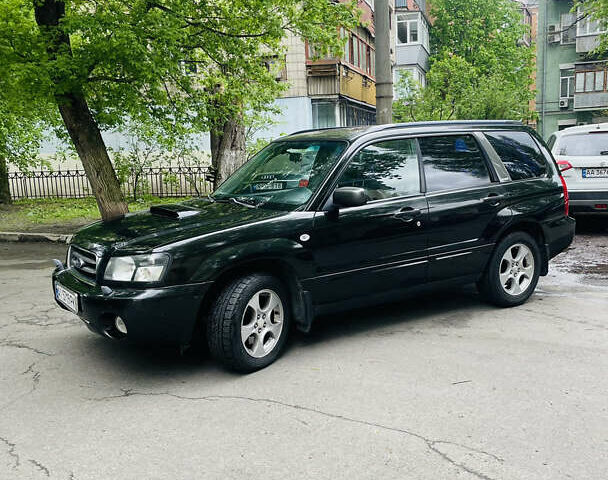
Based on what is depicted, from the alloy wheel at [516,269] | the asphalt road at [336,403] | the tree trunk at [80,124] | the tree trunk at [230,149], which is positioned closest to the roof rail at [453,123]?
the alloy wheel at [516,269]

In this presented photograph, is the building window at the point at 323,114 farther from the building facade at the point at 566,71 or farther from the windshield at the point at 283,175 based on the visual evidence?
the building facade at the point at 566,71

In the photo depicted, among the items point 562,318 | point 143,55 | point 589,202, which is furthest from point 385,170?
point 589,202

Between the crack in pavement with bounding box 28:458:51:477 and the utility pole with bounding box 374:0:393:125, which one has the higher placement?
the utility pole with bounding box 374:0:393:125

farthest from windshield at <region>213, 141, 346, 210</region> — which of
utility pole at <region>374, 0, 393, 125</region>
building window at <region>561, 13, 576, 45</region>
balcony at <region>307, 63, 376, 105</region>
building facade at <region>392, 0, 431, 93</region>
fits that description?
building window at <region>561, 13, 576, 45</region>

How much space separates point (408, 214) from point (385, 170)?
1.40 feet

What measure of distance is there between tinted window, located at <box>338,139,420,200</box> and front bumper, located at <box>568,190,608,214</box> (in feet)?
20.0

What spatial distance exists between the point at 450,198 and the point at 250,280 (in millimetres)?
2183

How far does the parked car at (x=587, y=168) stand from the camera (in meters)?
10.8

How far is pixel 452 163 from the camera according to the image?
20.2ft

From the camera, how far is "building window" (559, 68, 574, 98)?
4688 centimetres

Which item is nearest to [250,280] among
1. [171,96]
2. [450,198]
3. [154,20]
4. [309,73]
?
[450,198]

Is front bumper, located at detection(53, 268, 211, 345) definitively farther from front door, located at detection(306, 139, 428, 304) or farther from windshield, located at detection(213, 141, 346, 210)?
windshield, located at detection(213, 141, 346, 210)

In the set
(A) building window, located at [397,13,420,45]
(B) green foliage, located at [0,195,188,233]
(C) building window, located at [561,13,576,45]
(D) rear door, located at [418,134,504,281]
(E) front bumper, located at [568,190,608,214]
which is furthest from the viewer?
(C) building window, located at [561,13,576,45]

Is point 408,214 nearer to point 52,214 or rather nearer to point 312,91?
point 52,214
